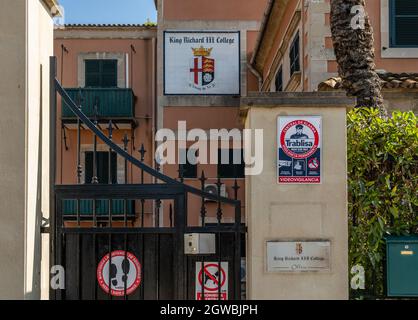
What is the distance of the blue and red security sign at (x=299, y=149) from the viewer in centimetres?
454

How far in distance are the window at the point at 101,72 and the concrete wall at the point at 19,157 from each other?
52.2ft

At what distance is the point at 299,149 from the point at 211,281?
139 cm

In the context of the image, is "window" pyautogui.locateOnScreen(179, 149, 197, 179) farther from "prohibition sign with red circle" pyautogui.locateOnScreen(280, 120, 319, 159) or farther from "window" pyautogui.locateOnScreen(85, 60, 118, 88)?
"prohibition sign with red circle" pyautogui.locateOnScreen(280, 120, 319, 159)

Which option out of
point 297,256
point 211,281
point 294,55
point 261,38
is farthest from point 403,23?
point 211,281

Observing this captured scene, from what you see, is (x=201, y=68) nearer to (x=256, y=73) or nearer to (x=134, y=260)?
A: (x=256, y=73)

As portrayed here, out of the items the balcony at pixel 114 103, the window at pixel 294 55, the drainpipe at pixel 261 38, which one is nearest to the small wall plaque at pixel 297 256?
the window at pixel 294 55

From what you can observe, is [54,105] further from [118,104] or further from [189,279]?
[118,104]

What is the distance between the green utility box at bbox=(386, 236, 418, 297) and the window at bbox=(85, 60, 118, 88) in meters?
16.9

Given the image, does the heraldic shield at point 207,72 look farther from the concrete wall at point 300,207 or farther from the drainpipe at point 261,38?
the concrete wall at point 300,207

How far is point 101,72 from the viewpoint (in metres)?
20.3

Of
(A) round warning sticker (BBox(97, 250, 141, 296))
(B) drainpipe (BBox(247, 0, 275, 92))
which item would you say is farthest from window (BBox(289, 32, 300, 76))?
(A) round warning sticker (BBox(97, 250, 141, 296))

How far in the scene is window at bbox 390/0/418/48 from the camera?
11.3m

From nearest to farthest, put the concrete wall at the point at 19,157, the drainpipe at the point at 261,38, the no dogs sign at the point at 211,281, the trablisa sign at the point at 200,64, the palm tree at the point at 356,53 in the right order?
the concrete wall at the point at 19,157 → the no dogs sign at the point at 211,281 → the palm tree at the point at 356,53 → the drainpipe at the point at 261,38 → the trablisa sign at the point at 200,64

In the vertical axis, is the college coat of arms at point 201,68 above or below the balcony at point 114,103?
above
